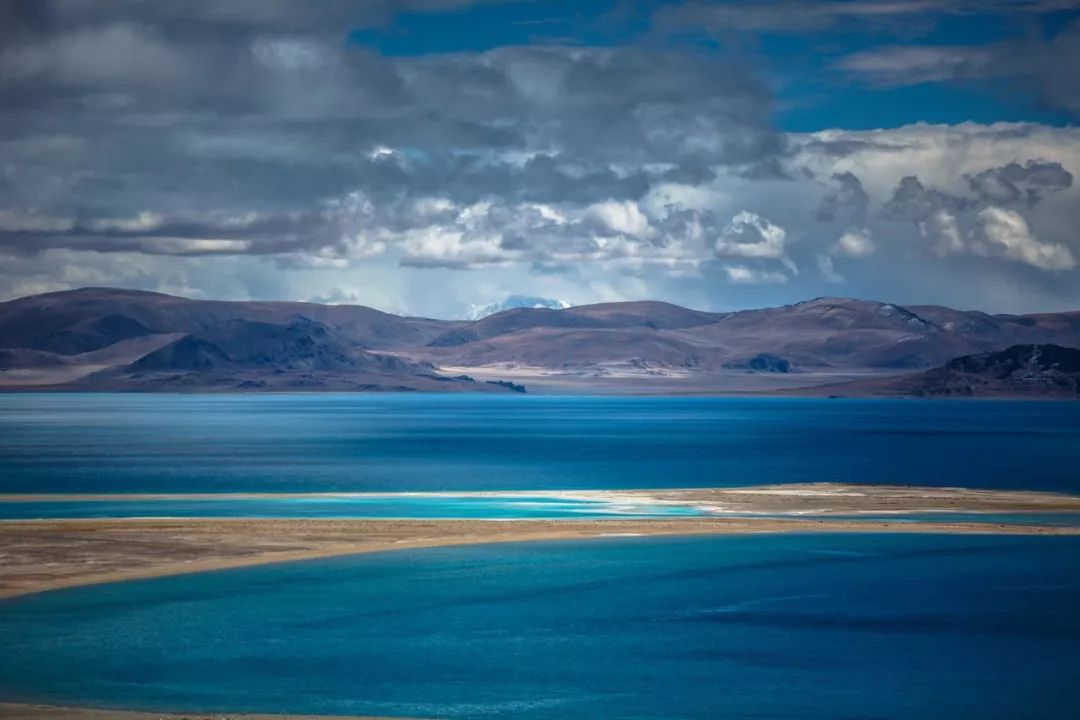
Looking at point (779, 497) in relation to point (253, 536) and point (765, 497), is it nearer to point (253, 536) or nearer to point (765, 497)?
point (765, 497)

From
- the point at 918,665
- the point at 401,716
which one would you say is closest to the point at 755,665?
the point at 918,665

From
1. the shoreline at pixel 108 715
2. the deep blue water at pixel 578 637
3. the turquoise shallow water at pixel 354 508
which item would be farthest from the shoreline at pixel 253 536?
the shoreline at pixel 108 715

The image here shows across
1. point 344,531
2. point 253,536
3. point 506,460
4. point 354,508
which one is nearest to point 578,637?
point 253,536

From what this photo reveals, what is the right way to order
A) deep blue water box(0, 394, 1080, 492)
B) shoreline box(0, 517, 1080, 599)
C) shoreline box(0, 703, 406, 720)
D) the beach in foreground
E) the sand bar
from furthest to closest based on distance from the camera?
→ 1. deep blue water box(0, 394, 1080, 492)
2. the sand bar
3. the beach in foreground
4. shoreline box(0, 517, 1080, 599)
5. shoreline box(0, 703, 406, 720)

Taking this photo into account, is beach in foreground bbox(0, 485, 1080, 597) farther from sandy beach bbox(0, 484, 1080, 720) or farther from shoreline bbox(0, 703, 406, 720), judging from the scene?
shoreline bbox(0, 703, 406, 720)

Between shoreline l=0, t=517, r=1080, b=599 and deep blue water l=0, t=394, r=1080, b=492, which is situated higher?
deep blue water l=0, t=394, r=1080, b=492

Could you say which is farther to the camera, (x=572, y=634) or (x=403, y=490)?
(x=403, y=490)

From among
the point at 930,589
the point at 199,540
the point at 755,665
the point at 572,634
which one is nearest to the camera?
the point at 755,665

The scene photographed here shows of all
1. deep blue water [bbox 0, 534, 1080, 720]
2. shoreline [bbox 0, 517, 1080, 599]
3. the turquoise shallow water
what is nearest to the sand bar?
the turquoise shallow water

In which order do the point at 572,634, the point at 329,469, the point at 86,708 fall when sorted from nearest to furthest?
the point at 86,708, the point at 572,634, the point at 329,469

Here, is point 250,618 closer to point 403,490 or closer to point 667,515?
point 667,515
